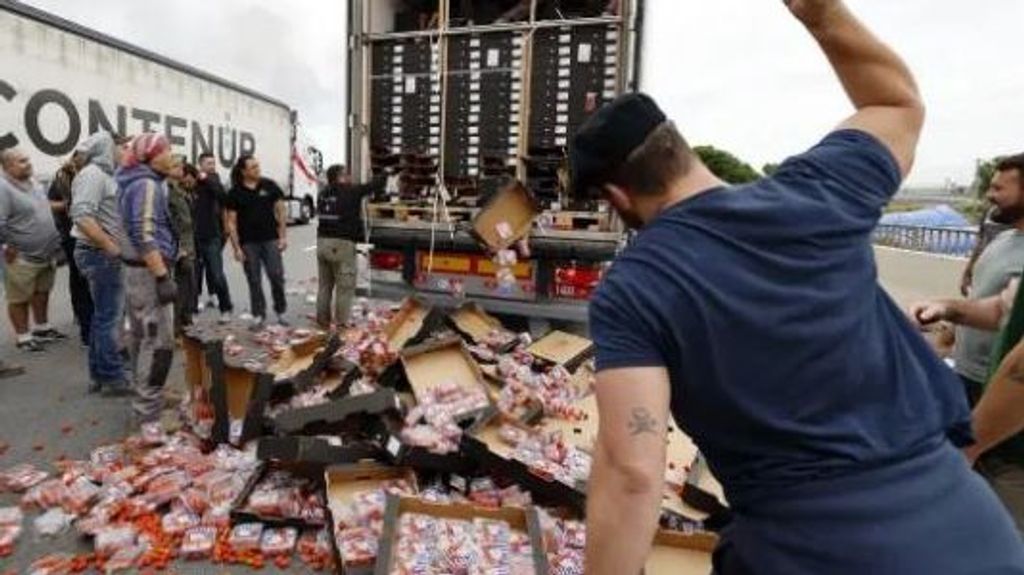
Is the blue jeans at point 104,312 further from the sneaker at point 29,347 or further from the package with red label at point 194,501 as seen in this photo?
the package with red label at point 194,501

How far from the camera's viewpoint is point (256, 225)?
25.8 ft

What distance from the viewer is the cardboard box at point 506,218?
6.34m

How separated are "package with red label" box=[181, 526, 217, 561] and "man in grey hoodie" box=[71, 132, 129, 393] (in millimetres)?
2262

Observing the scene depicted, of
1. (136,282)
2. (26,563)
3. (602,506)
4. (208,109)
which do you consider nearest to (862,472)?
(602,506)

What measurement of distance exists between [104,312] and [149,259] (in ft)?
3.39

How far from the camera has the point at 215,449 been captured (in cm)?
428

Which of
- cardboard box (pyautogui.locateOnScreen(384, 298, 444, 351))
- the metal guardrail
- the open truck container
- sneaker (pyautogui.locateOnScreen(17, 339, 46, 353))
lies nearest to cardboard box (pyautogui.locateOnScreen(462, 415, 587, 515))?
cardboard box (pyautogui.locateOnScreen(384, 298, 444, 351))

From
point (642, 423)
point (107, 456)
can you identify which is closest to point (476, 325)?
point (107, 456)

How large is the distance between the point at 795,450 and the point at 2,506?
401 cm

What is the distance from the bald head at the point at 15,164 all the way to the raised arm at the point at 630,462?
6623 millimetres

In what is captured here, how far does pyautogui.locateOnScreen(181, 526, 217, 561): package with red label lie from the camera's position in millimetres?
3309

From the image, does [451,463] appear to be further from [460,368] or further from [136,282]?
[136,282]

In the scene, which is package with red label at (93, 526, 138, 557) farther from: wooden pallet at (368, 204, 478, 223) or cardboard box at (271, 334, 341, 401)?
wooden pallet at (368, 204, 478, 223)

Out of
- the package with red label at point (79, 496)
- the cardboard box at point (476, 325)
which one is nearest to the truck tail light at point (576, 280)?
the cardboard box at point (476, 325)
